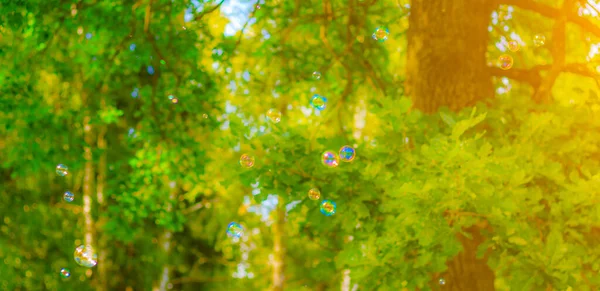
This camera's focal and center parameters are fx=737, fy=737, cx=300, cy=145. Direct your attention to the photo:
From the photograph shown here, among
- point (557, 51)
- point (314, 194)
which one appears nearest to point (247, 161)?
point (314, 194)

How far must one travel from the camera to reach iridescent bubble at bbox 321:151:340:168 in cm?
434

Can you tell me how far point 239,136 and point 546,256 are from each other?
1.99 metres

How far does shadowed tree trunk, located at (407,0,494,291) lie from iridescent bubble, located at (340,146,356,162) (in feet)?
3.25

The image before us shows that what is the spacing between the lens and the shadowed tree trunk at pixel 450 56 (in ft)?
17.3

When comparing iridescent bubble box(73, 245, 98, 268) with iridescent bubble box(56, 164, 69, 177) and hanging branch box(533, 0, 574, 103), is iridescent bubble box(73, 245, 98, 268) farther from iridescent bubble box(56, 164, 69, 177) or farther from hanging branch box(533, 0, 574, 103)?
hanging branch box(533, 0, 574, 103)

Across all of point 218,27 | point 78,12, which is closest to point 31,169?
point 78,12

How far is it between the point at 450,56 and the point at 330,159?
145 cm

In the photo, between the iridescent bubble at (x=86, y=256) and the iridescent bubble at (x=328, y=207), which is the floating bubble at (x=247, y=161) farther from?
the iridescent bubble at (x=86, y=256)

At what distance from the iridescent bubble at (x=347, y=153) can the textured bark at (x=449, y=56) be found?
0.99 metres

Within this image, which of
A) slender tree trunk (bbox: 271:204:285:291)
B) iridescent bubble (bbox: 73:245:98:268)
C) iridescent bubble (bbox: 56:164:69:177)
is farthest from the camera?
slender tree trunk (bbox: 271:204:285:291)

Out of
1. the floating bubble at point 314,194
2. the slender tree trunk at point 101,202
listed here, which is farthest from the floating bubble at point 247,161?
the slender tree trunk at point 101,202

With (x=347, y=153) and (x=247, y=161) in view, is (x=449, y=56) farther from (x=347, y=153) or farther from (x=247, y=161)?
(x=247, y=161)

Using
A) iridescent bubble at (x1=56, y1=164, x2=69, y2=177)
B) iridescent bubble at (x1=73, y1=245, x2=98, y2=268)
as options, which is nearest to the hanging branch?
iridescent bubble at (x1=73, y1=245, x2=98, y2=268)

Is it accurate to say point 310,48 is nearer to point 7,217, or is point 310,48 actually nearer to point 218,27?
point 218,27
